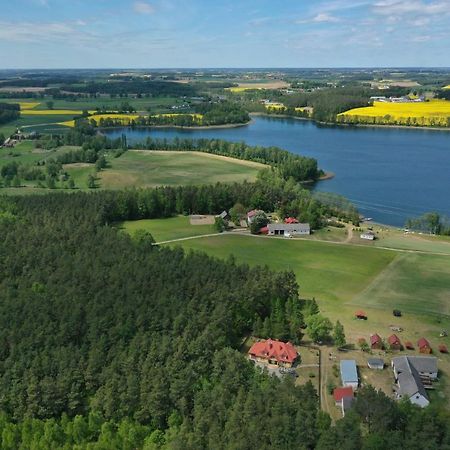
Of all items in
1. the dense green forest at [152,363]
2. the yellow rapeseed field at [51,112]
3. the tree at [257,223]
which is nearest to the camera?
the dense green forest at [152,363]

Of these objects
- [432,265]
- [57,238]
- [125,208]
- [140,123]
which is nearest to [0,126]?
[140,123]

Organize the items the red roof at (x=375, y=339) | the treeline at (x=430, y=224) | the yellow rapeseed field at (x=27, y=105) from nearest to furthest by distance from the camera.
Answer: the red roof at (x=375, y=339)
the treeline at (x=430, y=224)
the yellow rapeseed field at (x=27, y=105)

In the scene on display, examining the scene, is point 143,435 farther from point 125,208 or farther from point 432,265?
point 125,208

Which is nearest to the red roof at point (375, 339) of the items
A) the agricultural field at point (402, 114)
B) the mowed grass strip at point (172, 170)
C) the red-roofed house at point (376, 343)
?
the red-roofed house at point (376, 343)

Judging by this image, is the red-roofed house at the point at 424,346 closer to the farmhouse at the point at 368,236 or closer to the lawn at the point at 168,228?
the farmhouse at the point at 368,236

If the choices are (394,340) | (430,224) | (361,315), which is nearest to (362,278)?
(361,315)

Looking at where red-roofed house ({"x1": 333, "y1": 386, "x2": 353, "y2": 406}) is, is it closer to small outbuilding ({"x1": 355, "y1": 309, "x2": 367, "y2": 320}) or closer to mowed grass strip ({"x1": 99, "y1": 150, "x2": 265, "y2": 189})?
small outbuilding ({"x1": 355, "y1": 309, "x2": 367, "y2": 320})
